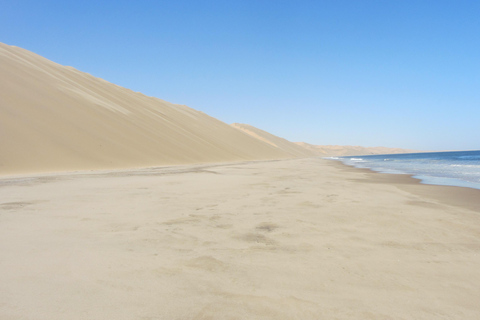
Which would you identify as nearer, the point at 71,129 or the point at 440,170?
the point at 440,170

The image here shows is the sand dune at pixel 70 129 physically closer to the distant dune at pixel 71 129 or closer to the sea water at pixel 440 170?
the distant dune at pixel 71 129

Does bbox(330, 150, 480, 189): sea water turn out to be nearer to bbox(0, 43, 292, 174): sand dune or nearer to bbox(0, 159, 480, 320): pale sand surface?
bbox(0, 159, 480, 320): pale sand surface

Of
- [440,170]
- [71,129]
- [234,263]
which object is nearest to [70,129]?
[71,129]

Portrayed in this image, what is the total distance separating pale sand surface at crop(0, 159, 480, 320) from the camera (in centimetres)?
208

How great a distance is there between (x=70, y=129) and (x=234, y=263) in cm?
2216

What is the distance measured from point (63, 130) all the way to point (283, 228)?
21033 mm

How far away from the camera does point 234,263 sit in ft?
9.43

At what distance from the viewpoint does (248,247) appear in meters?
3.35

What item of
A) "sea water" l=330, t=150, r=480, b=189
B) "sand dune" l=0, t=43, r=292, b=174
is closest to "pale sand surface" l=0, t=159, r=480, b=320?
"sea water" l=330, t=150, r=480, b=189

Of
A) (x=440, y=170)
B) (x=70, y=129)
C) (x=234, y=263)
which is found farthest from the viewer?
(x=70, y=129)

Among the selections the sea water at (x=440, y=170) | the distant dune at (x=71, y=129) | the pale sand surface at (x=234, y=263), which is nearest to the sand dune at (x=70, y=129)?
the distant dune at (x=71, y=129)

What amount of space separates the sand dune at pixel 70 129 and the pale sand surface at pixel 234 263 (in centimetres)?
1346

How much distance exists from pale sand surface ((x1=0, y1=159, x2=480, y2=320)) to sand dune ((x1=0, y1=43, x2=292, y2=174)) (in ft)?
44.2

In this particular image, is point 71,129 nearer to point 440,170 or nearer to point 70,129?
point 70,129
